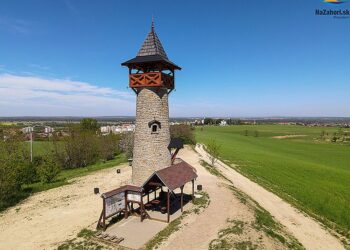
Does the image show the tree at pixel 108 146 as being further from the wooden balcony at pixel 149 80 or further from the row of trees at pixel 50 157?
the wooden balcony at pixel 149 80

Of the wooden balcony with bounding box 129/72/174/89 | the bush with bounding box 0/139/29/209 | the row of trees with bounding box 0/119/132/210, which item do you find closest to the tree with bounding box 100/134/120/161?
the row of trees with bounding box 0/119/132/210

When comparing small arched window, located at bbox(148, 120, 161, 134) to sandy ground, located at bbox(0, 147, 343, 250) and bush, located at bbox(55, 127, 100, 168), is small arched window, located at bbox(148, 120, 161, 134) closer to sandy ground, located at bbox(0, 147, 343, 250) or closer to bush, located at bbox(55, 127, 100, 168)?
sandy ground, located at bbox(0, 147, 343, 250)

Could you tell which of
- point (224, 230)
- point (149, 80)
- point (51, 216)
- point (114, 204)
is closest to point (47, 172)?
point (51, 216)

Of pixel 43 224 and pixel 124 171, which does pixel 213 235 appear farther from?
pixel 124 171

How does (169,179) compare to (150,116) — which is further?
(150,116)

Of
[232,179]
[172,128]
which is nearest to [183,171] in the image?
[232,179]

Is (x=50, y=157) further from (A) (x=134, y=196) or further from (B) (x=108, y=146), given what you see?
(A) (x=134, y=196)
